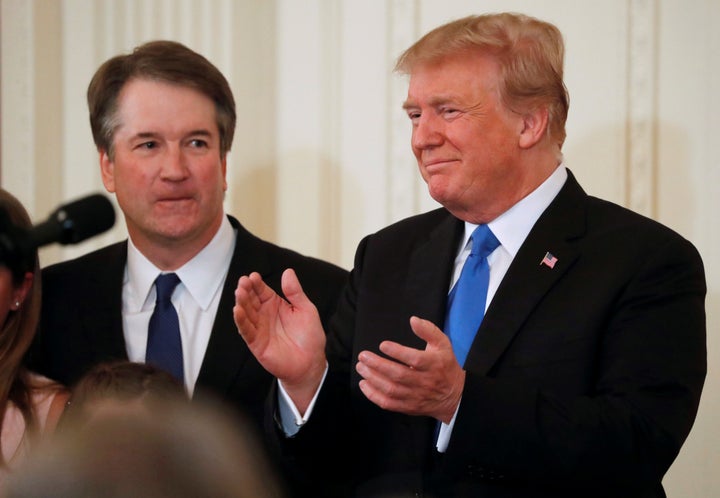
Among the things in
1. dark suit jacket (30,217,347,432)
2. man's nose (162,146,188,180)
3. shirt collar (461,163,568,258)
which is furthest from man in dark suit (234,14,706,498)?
man's nose (162,146,188,180)

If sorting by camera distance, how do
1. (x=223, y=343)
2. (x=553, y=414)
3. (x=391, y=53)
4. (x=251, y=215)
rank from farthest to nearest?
(x=251, y=215), (x=391, y=53), (x=223, y=343), (x=553, y=414)

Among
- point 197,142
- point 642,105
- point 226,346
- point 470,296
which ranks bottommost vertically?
point 226,346

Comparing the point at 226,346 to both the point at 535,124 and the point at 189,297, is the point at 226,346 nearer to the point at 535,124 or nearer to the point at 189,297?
the point at 189,297

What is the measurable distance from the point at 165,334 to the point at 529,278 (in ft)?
3.33

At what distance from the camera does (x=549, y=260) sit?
97.5 inches

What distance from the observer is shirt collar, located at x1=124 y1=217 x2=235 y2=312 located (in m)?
3.06

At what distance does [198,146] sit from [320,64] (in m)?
0.91

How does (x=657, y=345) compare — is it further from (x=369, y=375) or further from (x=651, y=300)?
(x=369, y=375)

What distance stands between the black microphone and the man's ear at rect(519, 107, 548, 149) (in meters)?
1.35

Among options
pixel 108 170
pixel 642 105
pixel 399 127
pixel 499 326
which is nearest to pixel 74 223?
pixel 499 326

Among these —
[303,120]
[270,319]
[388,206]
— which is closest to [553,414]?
[270,319]

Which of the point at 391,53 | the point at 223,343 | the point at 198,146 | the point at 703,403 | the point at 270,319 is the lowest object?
the point at 703,403

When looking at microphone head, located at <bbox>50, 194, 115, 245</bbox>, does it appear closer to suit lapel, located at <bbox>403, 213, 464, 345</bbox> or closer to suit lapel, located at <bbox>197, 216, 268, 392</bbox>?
suit lapel, located at <bbox>403, 213, 464, 345</bbox>

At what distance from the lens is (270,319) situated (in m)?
2.42
